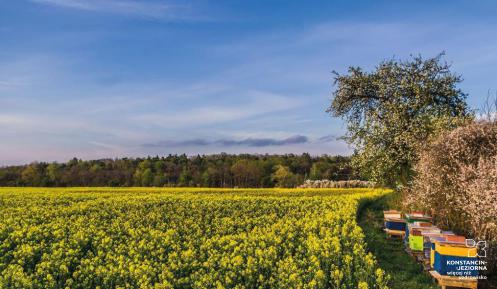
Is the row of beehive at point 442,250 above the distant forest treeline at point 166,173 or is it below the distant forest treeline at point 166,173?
below

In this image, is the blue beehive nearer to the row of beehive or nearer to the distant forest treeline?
the row of beehive

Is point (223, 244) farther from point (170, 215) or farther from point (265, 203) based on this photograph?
point (265, 203)

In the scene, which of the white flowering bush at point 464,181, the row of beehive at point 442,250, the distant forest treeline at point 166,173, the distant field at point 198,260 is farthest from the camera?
the distant forest treeline at point 166,173

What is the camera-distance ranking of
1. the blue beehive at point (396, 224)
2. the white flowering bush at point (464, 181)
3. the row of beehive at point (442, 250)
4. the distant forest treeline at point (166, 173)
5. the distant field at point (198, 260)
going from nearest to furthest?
the distant field at point (198, 260)
the row of beehive at point (442, 250)
the white flowering bush at point (464, 181)
the blue beehive at point (396, 224)
the distant forest treeline at point (166, 173)

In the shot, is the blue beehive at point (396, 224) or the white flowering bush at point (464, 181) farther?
the blue beehive at point (396, 224)

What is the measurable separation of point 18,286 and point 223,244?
466 centimetres

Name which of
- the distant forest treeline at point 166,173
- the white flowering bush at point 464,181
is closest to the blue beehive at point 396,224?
the white flowering bush at point 464,181

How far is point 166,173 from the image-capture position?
96750 millimetres

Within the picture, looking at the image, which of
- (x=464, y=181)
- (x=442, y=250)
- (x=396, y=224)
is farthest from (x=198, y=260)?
(x=396, y=224)

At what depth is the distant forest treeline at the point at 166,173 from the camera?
3553 inches

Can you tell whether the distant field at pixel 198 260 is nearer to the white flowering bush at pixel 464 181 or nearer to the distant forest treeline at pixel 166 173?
the white flowering bush at pixel 464 181

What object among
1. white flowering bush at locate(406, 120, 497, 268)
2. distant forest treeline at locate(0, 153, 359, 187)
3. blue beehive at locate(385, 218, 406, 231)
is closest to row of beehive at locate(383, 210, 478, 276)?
white flowering bush at locate(406, 120, 497, 268)

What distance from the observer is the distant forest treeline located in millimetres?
90250

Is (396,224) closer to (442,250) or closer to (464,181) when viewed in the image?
(464,181)
